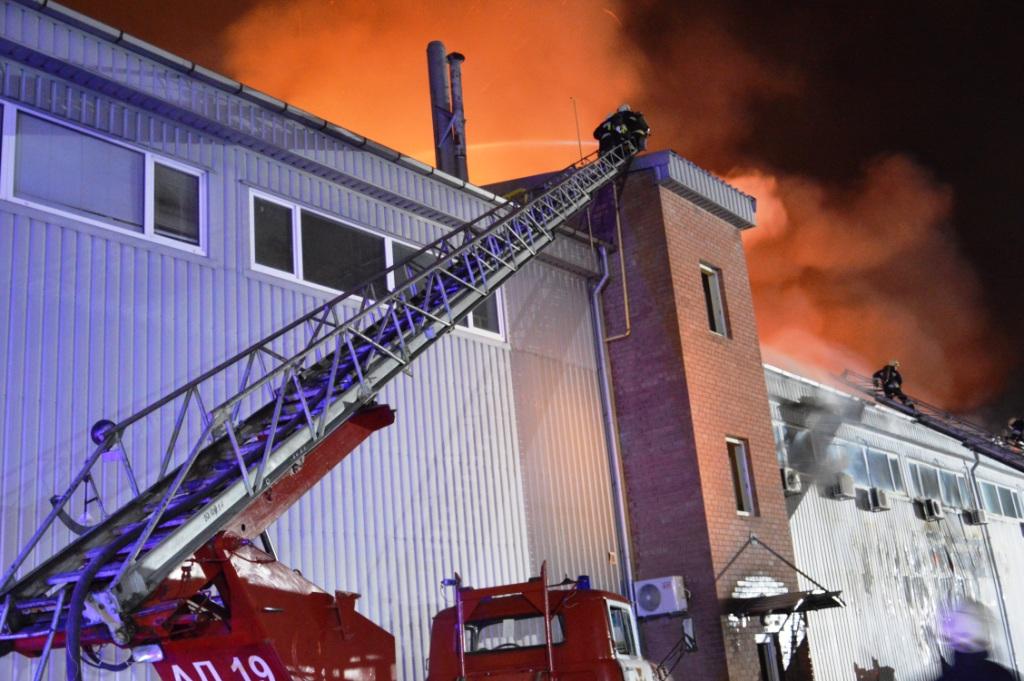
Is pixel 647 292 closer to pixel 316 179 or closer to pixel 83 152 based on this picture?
pixel 316 179

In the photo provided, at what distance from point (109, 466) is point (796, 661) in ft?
42.8

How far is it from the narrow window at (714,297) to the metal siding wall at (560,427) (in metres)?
2.71

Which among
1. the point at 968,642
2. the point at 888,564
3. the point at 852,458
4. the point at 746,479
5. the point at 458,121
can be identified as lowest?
the point at 968,642

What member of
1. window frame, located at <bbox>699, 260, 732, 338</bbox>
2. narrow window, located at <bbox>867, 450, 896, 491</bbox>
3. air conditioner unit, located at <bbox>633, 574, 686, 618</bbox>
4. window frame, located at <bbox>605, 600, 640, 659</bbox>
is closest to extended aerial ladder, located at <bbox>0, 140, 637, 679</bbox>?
window frame, located at <bbox>605, 600, 640, 659</bbox>

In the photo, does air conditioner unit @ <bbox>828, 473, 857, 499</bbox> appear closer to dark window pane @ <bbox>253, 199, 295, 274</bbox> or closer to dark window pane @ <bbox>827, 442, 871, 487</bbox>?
dark window pane @ <bbox>827, 442, 871, 487</bbox>

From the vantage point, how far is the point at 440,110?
18.7m

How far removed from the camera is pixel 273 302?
1232 cm

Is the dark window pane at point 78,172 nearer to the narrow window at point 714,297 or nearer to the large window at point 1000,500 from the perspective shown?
the narrow window at point 714,297

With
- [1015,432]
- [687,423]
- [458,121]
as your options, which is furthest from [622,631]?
[1015,432]

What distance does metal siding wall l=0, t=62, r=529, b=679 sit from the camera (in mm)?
9633

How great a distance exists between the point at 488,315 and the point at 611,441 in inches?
136

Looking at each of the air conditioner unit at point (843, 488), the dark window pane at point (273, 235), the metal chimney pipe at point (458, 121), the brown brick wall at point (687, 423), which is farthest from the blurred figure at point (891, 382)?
the dark window pane at point (273, 235)

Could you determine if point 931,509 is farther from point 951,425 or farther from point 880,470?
point 951,425

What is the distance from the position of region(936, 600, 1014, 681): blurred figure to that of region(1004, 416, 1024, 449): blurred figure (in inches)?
440
